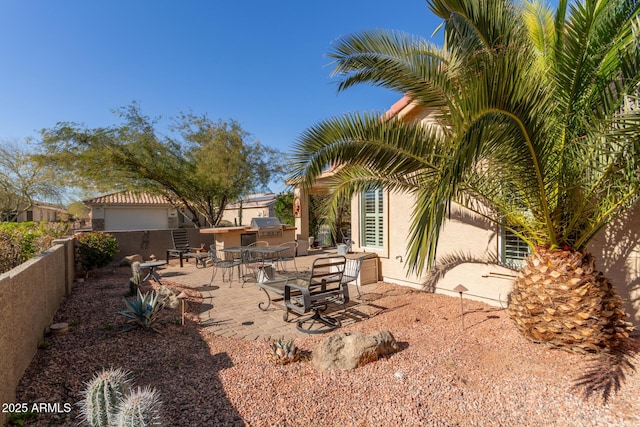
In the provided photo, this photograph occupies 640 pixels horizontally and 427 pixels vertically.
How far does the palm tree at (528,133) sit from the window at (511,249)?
105cm

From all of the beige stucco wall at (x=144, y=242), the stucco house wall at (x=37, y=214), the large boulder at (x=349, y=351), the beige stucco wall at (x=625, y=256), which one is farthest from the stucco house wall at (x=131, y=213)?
the beige stucco wall at (x=625, y=256)

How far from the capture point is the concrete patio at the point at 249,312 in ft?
17.0

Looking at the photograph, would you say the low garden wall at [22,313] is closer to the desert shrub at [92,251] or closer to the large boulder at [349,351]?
the large boulder at [349,351]

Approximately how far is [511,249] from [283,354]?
5.13 meters

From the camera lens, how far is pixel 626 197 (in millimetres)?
3568

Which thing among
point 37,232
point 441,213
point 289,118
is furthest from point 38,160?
point 441,213

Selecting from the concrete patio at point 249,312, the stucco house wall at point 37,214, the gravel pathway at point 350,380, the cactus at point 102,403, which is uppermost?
the stucco house wall at point 37,214

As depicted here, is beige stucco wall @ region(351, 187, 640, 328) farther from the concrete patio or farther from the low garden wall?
the low garden wall

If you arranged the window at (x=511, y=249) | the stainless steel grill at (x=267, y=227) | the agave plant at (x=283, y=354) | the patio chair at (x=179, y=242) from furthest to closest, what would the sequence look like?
the stainless steel grill at (x=267, y=227) → the patio chair at (x=179, y=242) → the window at (x=511, y=249) → the agave plant at (x=283, y=354)

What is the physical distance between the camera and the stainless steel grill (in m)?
13.9

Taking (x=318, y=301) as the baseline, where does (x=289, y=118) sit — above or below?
above

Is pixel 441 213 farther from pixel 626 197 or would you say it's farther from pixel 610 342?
pixel 610 342

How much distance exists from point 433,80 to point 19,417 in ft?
20.2

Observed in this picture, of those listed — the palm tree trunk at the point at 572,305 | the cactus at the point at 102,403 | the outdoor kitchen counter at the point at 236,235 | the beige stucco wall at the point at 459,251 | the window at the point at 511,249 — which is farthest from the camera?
the outdoor kitchen counter at the point at 236,235
